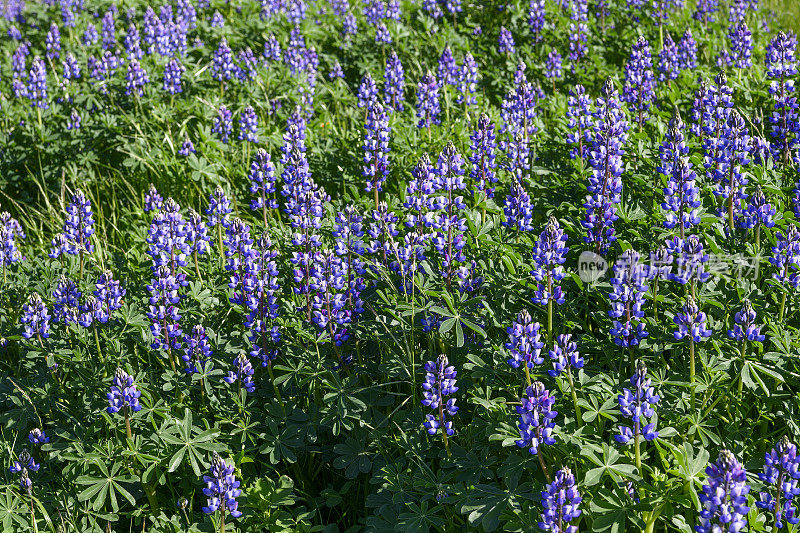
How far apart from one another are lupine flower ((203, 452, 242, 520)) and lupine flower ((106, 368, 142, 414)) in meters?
0.48

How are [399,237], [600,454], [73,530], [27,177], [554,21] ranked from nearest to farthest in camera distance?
[600,454] < [73,530] < [399,237] < [27,177] < [554,21]

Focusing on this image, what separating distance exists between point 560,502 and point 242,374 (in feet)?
4.68

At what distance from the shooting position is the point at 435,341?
124 inches

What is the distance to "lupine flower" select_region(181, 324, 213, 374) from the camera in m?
3.12

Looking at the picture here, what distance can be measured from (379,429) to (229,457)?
0.59 m

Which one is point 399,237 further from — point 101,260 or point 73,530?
point 73,530

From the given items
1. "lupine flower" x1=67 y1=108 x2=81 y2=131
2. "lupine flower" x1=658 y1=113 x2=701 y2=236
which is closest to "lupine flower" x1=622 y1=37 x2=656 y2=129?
"lupine flower" x1=658 y1=113 x2=701 y2=236

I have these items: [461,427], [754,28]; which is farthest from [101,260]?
[754,28]

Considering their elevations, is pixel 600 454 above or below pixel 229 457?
above

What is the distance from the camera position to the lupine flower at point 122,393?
9.20 feet

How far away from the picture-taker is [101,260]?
4.01 metres

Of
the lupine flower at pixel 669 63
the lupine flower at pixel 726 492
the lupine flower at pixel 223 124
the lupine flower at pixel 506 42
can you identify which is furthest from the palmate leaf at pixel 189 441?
the lupine flower at pixel 506 42

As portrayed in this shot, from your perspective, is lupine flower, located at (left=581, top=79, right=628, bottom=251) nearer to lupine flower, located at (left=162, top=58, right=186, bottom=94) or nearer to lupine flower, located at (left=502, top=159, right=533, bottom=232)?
lupine flower, located at (left=502, top=159, right=533, bottom=232)

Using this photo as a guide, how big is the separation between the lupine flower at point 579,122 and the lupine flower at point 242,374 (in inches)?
83.3
